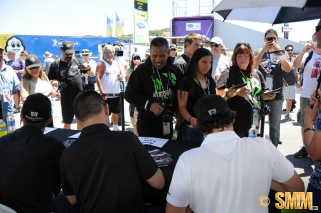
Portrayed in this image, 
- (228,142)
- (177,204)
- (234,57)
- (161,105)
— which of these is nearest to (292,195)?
(228,142)

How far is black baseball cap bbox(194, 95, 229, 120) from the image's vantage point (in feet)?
4.79

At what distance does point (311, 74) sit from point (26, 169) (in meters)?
3.99

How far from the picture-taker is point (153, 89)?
2.97 metres

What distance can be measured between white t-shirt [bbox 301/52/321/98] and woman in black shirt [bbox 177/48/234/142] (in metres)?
1.74

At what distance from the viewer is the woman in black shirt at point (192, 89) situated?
9.45ft

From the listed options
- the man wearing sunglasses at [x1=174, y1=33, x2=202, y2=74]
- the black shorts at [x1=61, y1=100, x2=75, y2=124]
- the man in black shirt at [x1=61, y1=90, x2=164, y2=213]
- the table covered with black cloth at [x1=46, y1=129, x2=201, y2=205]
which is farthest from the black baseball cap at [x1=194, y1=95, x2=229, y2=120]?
the black shorts at [x1=61, y1=100, x2=75, y2=124]

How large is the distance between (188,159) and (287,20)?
3.20m

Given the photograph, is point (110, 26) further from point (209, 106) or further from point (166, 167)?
point (209, 106)

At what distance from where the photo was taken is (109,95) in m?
5.39

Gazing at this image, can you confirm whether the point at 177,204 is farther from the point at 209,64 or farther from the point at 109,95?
the point at 109,95

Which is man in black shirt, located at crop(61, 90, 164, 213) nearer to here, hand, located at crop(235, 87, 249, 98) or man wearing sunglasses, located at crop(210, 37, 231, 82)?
hand, located at crop(235, 87, 249, 98)

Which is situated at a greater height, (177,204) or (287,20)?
(287,20)

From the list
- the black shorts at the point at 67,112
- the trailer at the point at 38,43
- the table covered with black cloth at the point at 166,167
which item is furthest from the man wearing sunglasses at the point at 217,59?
the trailer at the point at 38,43

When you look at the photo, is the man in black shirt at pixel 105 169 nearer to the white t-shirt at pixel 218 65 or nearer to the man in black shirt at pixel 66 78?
the man in black shirt at pixel 66 78
